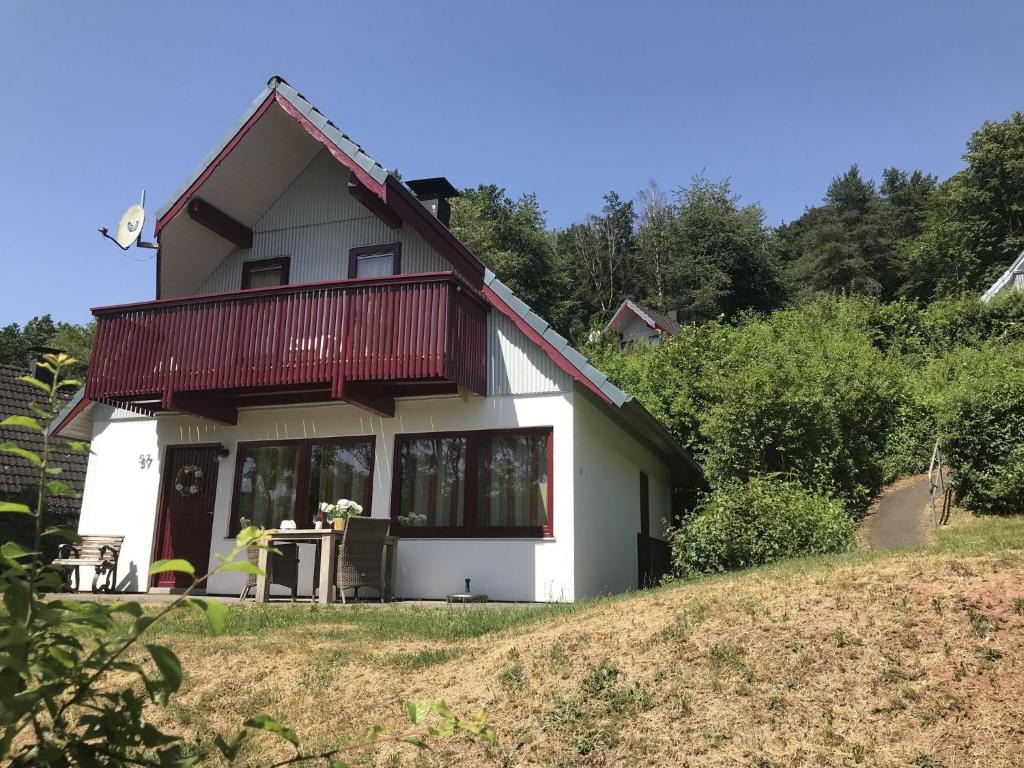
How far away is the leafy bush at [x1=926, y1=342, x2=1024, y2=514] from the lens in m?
15.5

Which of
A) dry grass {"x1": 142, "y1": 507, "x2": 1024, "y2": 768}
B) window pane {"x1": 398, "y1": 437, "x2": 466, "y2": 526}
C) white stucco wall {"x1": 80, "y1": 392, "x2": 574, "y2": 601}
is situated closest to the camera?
dry grass {"x1": 142, "y1": 507, "x2": 1024, "y2": 768}

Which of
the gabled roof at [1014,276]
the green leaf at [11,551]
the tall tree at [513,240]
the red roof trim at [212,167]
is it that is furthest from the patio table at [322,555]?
the gabled roof at [1014,276]

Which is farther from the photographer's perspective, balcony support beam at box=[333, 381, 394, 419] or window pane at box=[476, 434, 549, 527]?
window pane at box=[476, 434, 549, 527]

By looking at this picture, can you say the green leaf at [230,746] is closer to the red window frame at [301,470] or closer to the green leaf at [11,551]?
the green leaf at [11,551]

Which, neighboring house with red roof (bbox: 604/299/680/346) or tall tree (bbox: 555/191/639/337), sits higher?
tall tree (bbox: 555/191/639/337)

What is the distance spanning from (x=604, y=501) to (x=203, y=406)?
23.5 ft

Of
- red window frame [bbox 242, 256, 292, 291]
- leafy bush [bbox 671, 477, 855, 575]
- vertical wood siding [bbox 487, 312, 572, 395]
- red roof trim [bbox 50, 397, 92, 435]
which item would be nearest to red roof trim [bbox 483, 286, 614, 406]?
vertical wood siding [bbox 487, 312, 572, 395]

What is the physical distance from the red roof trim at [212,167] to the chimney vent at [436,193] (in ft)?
10.7

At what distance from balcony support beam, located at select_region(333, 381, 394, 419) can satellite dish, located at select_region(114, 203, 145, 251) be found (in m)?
6.05

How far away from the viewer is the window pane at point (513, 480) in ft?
43.5

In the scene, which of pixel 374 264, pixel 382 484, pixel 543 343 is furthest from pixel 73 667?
pixel 374 264

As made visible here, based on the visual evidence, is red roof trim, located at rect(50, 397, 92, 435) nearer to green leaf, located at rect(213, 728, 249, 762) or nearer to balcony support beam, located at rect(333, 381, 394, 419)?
balcony support beam, located at rect(333, 381, 394, 419)

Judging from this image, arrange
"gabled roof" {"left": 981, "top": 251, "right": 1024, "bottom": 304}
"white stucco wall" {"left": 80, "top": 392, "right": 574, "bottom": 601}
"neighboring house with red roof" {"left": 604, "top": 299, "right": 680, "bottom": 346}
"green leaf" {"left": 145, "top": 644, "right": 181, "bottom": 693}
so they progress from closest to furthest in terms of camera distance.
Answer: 1. "green leaf" {"left": 145, "top": 644, "right": 181, "bottom": 693}
2. "white stucco wall" {"left": 80, "top": 392, "right": 574, "bottom": 601}
3. "gabled roof" {"left": 981, "top": 251, "right": 1024, "bottom": 304}
4. "neighboring house with red roof" {"left": 604, "top": 299, "right": 680, "bottom": 346}

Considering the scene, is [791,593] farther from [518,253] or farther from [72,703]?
[518,253]
